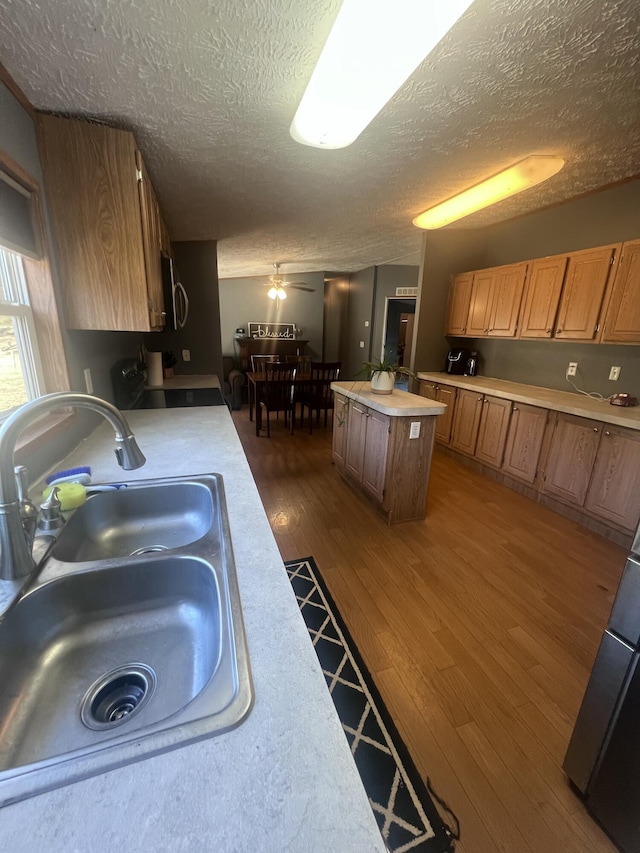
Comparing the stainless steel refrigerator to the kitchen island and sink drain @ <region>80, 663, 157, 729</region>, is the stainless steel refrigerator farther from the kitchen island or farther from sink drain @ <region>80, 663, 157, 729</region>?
the kitchen island

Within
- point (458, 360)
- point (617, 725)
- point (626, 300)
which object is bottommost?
point (617, 725)

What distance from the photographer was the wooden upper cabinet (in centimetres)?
142

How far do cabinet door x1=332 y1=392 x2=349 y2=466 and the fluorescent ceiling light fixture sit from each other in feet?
6.78

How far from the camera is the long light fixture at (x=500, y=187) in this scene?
7.07 ft

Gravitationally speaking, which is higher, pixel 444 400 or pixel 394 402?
pixel 394 402

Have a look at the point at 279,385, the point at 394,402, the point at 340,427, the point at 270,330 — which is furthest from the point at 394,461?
the point at 270,330

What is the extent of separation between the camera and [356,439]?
3.04 meters

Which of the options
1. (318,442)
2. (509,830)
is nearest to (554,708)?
(509,830)

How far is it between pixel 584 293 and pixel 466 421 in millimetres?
1489

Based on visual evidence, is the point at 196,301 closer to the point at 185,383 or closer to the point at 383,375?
the point at 185,383

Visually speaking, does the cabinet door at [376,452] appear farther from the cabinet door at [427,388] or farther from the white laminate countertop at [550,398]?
the cabinet door at [427,388]

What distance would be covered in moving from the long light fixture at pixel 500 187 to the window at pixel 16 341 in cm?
277

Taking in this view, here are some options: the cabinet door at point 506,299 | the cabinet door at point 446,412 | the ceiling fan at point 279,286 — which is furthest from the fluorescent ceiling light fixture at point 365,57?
the ceiling fan at point 279,286

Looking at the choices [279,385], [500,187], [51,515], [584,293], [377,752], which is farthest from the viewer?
[279,385]
